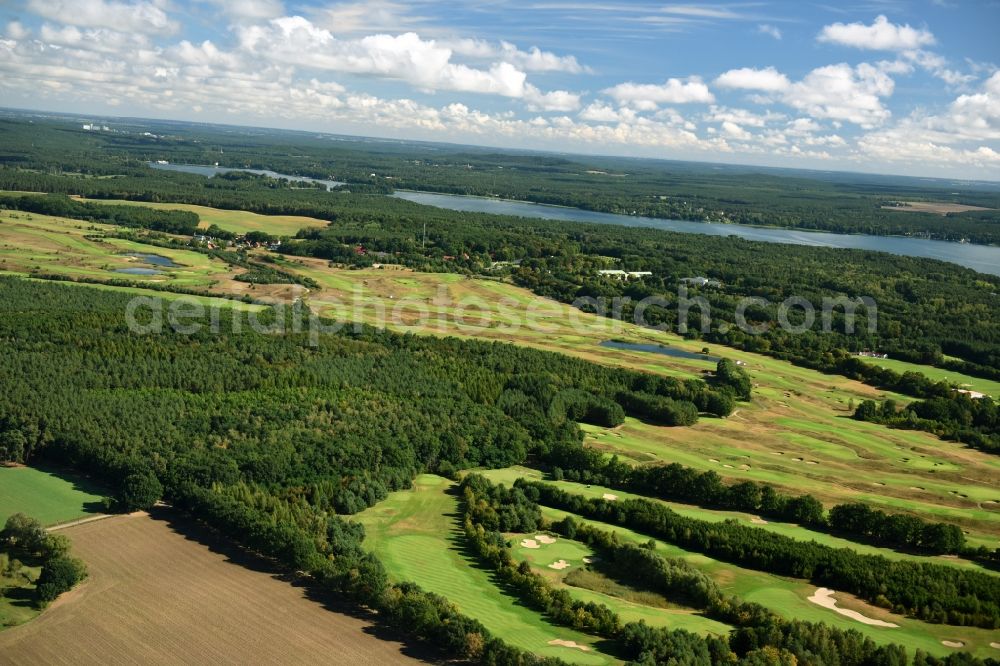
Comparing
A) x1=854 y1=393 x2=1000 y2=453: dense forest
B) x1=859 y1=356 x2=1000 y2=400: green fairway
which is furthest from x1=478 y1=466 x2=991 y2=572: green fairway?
x1=859 y1=356 x2=1000 y2=400: green fairway

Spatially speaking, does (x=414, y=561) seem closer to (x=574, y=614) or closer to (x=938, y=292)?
(x=574, y=614)

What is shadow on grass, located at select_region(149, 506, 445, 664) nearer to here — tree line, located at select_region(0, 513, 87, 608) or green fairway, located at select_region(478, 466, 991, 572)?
tree line, located at select_region(0, 513, 87, 608)

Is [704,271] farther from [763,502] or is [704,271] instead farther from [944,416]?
[763,502]

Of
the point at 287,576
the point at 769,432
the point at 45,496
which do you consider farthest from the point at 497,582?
the point at 769,432

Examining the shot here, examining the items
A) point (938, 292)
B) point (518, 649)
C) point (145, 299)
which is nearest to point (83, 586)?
point (518, 649)

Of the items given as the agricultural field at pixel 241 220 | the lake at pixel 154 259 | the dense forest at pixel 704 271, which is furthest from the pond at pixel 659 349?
the agricultural field at pixel 241 220
